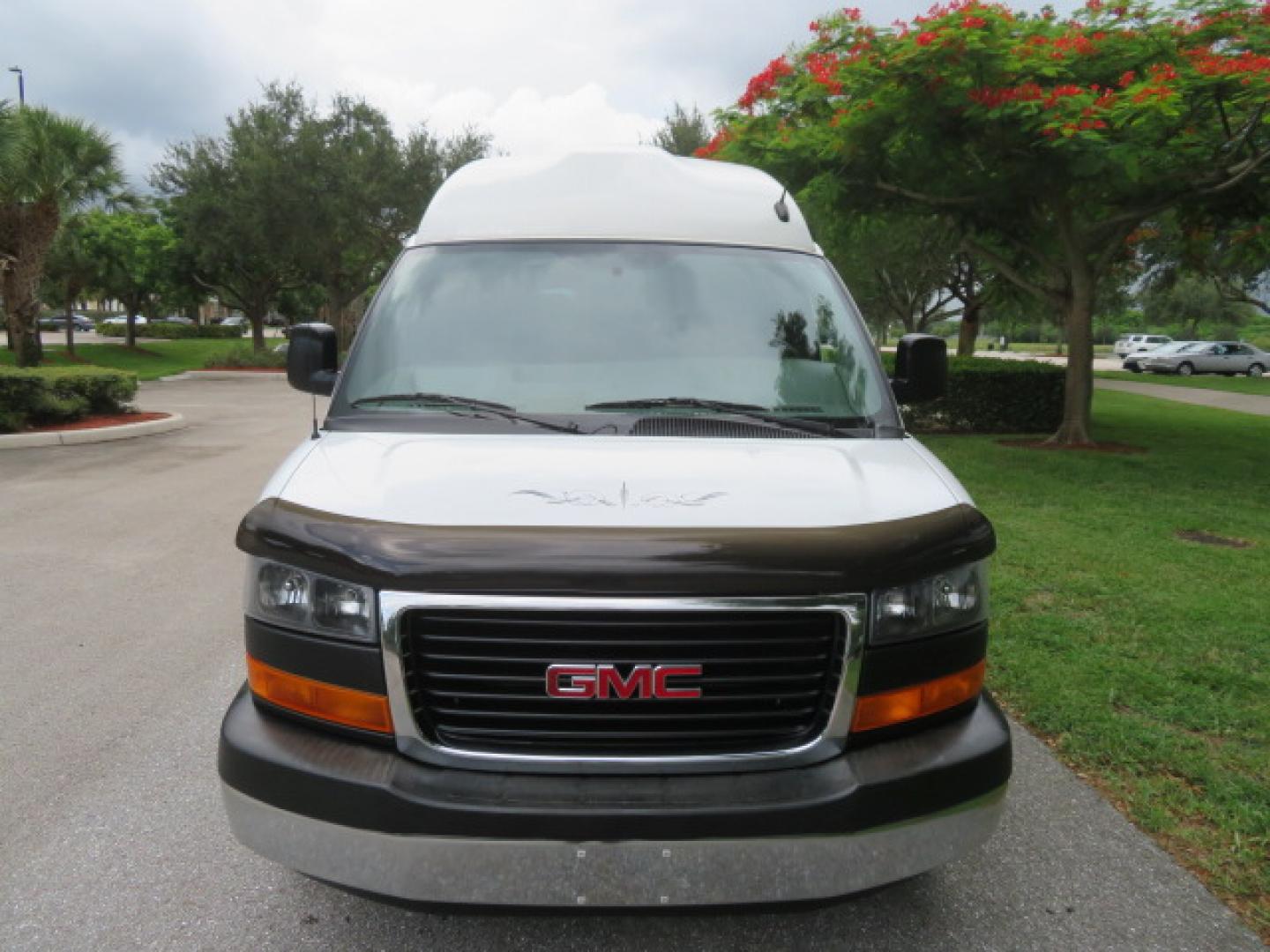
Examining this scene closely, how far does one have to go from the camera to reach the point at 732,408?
3064mm

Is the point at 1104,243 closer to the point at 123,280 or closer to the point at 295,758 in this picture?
the point at 295,758

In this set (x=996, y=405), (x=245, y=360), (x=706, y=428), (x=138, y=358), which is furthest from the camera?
(x=138, y=358)

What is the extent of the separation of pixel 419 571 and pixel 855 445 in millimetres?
1405

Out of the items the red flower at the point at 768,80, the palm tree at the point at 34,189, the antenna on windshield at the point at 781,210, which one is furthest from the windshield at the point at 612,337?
the palm tree at the point at 34,189

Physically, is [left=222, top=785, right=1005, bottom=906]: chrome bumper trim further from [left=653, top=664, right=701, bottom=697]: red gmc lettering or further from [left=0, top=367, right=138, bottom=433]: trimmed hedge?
[left=0, top=367, right=138, bottom=433]: trimmed hedge

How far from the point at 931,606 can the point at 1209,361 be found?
4508 centimetres

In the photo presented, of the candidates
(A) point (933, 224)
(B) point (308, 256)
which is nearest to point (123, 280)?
(B) point (308, 256)

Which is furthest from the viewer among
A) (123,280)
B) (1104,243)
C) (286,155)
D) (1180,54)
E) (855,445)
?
(123,280)

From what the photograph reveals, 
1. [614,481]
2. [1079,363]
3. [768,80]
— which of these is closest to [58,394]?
[768,80]

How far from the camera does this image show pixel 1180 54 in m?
9.90

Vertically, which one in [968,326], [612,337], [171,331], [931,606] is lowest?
[931,606]

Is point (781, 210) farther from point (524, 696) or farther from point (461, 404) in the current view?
point (524, 696)

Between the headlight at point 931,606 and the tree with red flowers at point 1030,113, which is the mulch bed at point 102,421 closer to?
the tree with red flowers at point 1030,113

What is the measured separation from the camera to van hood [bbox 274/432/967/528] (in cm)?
224
